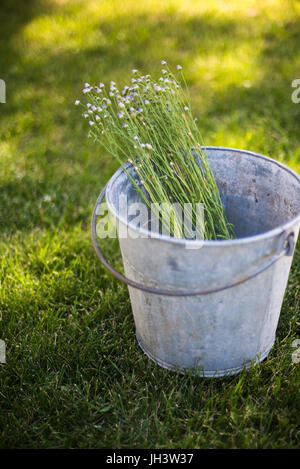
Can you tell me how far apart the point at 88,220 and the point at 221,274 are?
55.2 inches

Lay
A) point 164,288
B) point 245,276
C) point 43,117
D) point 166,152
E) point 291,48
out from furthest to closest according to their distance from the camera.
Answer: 1. point 291,48
2. point 43,117
3. point 166,152
4. point 164,288
5. point 245,276

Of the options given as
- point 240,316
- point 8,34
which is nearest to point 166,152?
point 240,316

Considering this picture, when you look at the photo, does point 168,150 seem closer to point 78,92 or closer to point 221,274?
point 221,274

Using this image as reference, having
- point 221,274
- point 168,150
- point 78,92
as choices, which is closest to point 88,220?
point 168,150

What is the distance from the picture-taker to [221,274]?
1.39m

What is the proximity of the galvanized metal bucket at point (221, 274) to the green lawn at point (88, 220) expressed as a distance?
5.5 inches

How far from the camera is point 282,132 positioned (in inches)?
127

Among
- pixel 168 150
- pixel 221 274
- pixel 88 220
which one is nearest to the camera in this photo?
pixel 221 274

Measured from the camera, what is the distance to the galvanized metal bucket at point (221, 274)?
137 centimetres

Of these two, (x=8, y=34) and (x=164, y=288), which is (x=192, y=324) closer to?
(x=164, y=288)

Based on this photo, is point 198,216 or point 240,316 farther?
point 198,216

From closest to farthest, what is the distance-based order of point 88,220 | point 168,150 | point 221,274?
point 221,274, point 168,150, point 88,220

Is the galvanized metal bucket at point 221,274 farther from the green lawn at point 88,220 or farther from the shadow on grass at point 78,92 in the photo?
the shadow on grass at point 78,92
